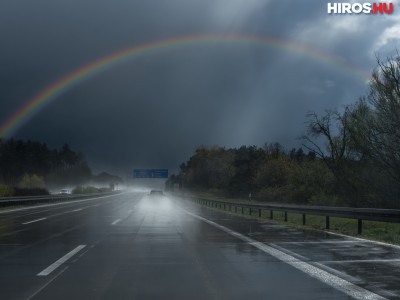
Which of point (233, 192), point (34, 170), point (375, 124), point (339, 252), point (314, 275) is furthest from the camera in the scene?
point (34, 170)

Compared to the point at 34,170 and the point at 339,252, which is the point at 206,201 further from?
the point at 34,170

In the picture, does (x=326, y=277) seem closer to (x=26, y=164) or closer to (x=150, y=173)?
(x=150, y=173)

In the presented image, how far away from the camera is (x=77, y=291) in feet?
23.7

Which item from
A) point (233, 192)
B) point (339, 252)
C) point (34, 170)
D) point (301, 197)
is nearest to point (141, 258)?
point (339, 252)

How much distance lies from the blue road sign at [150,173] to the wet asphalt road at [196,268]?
86464 mm

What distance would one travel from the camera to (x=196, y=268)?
9359 millimetres

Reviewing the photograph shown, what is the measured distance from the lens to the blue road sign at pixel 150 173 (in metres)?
102

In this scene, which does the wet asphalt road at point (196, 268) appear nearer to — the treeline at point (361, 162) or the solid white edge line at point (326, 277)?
the solid white edge line at point (326, 277)

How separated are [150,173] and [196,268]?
94.3 meters

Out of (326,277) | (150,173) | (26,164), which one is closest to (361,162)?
(326,277)

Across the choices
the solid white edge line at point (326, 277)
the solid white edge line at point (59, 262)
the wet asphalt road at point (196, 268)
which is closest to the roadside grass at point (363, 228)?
the wet asphalt road at point (196, 268)

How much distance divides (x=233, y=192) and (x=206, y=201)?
38422 millimetres

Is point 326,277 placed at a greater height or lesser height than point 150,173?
lesser

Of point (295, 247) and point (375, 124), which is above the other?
point (375, 124)
